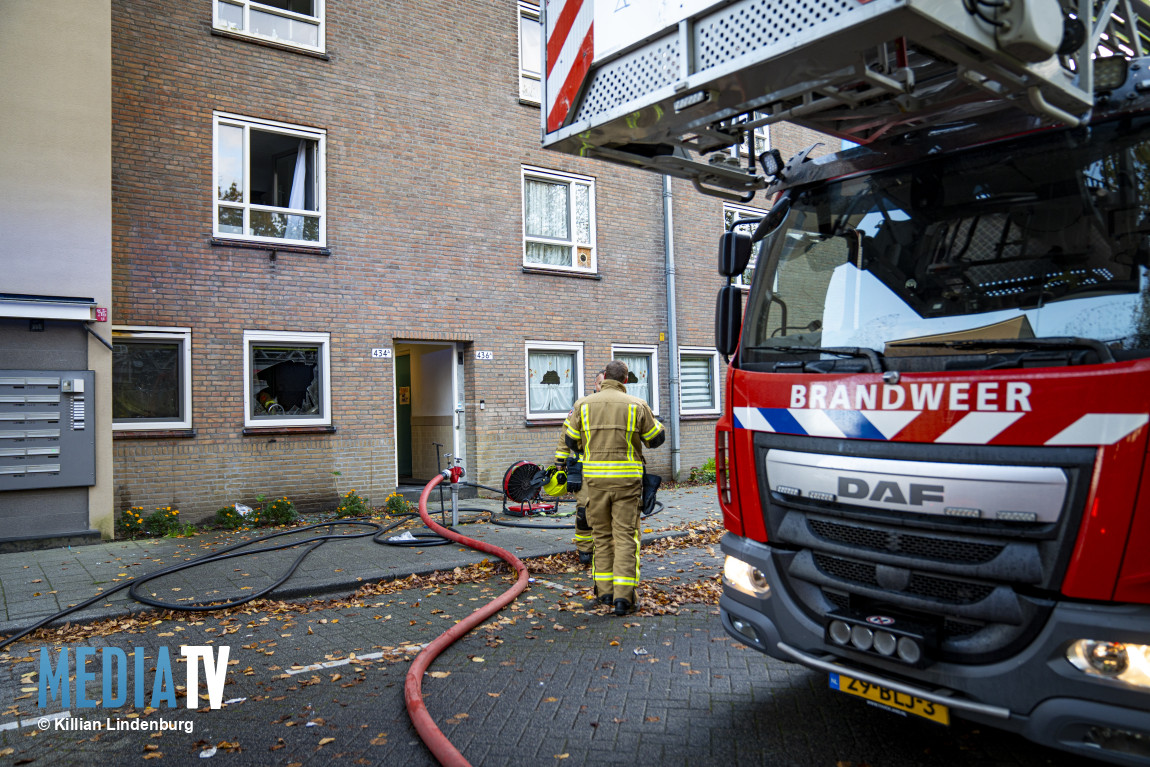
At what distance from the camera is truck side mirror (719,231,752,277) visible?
406cm

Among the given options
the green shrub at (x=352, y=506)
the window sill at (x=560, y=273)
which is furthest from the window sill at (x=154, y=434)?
the window sill at (x=560, y=273)

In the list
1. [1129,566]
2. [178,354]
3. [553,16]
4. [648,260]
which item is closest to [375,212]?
[178,354]

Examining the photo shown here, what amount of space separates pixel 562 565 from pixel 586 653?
282 cm

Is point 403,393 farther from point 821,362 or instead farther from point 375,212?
point 821,362

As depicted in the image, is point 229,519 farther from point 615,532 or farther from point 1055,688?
point 1055,688

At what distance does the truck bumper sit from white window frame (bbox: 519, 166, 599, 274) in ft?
36.7

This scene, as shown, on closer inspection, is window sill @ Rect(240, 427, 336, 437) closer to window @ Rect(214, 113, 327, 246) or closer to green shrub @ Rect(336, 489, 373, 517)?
green shrub @ Rect(336, 489, 373, 517)

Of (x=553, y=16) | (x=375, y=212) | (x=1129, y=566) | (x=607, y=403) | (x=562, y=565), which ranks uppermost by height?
(x=375, y=212)

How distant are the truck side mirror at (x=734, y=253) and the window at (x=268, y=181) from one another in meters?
8.71

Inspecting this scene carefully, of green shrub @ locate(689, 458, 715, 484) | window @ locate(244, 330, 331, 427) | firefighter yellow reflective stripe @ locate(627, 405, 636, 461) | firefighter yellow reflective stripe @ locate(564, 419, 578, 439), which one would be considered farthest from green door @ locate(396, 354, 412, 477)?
firefighter yellow reflective stripe @ locate(627, 405, 636, 461)

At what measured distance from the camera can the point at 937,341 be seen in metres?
3.12

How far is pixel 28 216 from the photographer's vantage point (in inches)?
348

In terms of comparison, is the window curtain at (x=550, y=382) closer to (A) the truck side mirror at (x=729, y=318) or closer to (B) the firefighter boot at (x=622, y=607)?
(B) the firefighter boot at (x=622, y=607)

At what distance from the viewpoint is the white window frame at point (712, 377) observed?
15.7 metres
